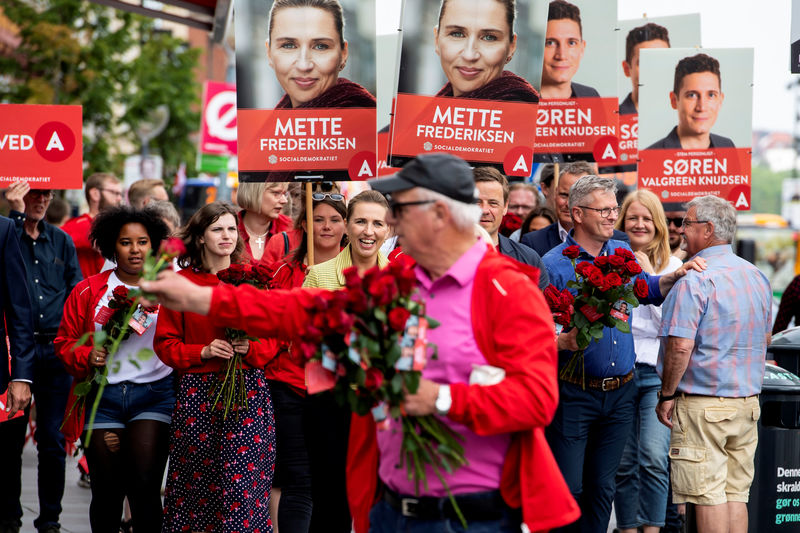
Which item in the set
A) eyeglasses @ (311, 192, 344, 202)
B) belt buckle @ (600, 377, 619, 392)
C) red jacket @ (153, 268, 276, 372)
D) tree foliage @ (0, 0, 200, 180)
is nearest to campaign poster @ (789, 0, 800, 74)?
belt buckle @ (600, 377, 619, 392)

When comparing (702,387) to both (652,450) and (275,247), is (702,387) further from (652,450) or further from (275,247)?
(275,247)

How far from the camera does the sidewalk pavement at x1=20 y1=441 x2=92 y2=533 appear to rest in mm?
8406

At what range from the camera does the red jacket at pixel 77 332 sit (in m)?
6.77

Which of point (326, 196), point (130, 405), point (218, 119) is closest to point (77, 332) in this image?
point (130, 405)

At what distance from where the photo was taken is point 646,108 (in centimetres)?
1028

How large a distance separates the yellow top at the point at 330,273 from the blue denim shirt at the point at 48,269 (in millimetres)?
2777

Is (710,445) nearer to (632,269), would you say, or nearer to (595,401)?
(595,401)

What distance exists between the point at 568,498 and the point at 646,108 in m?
7.06

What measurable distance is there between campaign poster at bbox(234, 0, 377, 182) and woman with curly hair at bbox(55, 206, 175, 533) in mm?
1329

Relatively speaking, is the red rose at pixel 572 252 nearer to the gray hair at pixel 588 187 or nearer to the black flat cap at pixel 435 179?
the gray hair at pixel 588 187

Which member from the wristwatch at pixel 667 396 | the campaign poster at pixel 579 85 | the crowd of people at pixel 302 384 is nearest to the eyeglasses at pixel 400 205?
the crowd of people at pixel 302 384

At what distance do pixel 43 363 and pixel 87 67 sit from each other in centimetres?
2127

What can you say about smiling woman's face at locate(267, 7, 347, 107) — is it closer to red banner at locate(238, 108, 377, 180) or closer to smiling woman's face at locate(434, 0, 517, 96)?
red banner at locate(238, 108, 377, 180)

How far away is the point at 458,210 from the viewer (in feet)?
12.7
